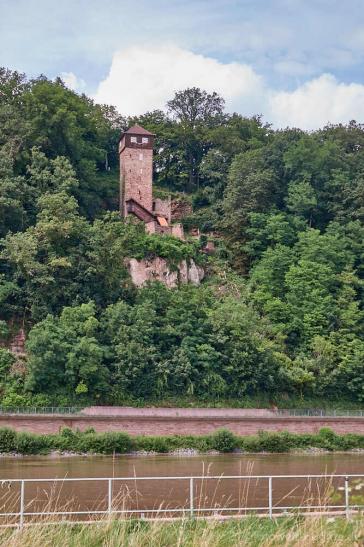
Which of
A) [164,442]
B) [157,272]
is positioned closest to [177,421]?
[164,442]

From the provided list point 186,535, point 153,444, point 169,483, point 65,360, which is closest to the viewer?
point 186,535

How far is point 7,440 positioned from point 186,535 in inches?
1041

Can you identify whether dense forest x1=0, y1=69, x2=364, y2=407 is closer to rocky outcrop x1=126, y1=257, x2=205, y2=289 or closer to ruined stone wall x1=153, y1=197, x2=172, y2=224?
rocky outcrop x1=126, y1=257, x2=205, y2=289

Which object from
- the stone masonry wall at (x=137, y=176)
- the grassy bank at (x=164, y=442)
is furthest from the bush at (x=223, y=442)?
the stone masonry wall at (x=137, y=176)

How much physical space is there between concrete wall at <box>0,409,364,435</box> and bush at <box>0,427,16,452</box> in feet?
6.31

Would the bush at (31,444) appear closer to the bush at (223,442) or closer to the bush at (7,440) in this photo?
the bush at (7,440)

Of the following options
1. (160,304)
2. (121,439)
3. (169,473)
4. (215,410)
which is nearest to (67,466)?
(169,473)

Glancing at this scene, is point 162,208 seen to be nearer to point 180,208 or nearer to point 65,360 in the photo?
point 180,208

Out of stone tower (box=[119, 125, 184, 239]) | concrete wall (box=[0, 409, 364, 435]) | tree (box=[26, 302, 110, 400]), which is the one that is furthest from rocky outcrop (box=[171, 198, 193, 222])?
concrete wall (box=[0, 409, 364, 435])

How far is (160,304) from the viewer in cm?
5066

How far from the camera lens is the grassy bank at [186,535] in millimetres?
11773

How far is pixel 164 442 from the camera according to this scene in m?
41.2

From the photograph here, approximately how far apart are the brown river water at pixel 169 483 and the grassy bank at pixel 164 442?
3.47 feet

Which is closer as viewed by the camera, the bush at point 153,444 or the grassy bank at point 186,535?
the grassy bank at point 186,535
